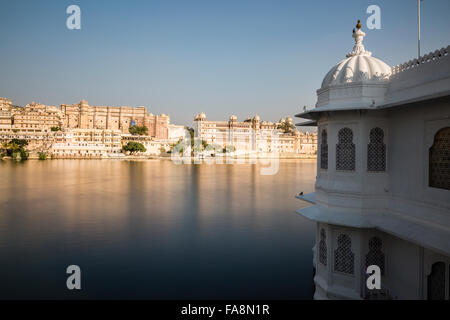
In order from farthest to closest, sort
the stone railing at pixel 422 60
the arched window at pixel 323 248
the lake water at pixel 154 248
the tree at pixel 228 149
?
the tree at pixel 228 149 → the lake water at pixel 154 248 → the arched window at pixel 323 248 → the stone railing at pixel 422 60

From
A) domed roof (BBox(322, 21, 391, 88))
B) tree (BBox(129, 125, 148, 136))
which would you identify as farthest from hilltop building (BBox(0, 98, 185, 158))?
domed roof (BBox(322, 21, 391, 88))

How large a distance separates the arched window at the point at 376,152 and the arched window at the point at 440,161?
0.60 meters

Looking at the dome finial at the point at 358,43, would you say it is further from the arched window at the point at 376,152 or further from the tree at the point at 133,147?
the tree at the point at 133,147

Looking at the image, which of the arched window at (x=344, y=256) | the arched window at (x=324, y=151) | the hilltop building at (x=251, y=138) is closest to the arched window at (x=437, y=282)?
the arched window at (x=344, y=256)

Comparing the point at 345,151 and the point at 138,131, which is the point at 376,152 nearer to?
the point at 345,151

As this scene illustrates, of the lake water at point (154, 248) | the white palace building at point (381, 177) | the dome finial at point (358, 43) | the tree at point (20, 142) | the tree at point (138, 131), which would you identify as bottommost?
the lake water at point (154, 248)

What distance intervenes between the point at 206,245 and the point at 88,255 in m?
2.80

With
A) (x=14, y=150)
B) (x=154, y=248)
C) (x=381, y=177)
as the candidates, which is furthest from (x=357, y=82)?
(x=14, y=150)

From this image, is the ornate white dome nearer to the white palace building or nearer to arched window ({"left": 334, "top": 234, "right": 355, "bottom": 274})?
A: the white palace building

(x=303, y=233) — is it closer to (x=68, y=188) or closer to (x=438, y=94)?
(x=438, y=94)

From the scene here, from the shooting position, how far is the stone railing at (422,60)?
10.2ft

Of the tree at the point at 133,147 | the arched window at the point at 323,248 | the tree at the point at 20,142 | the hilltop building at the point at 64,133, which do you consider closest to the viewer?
the arched window at the point at 323,248

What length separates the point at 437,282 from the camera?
10.7 ft
